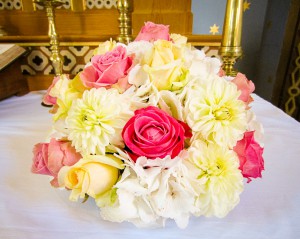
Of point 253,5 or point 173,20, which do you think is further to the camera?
point 253,5

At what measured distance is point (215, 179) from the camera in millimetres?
320

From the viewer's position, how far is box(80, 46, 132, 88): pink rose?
38 centimetres

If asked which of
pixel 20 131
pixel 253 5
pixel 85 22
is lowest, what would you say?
pixel 20 131

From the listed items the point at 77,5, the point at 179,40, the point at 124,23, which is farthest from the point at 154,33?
the point at 77,5

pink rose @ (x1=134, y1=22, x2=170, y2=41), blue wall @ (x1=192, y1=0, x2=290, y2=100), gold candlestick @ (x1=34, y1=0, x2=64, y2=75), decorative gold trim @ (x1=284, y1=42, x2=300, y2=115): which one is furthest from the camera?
blue wall @ (x1=192, y1=0, x2=290, y2=100)

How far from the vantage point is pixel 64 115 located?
396 millimetres

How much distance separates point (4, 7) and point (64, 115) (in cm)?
161

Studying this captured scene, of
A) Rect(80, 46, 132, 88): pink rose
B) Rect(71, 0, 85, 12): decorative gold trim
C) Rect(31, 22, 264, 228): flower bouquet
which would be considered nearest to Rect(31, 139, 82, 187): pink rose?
Rect(31, 22, 264, 228): flower bouquet

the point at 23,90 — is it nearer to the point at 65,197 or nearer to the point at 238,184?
the point at 65,197

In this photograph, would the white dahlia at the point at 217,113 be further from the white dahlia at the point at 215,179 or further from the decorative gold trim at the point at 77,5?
the decorative gold trim at the point at 77,5

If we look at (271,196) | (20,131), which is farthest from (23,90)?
(271,196)

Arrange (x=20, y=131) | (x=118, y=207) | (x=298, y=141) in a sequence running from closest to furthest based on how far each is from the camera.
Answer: (x=118, y=207) < (x=298, y=141) < (x=20, y=131)

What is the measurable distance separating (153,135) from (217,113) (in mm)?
94

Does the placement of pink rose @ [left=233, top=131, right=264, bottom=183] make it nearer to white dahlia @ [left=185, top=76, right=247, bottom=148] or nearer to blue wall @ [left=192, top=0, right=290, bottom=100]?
white dahlia @ [left=185, top=76, right=247, bottom=148]
